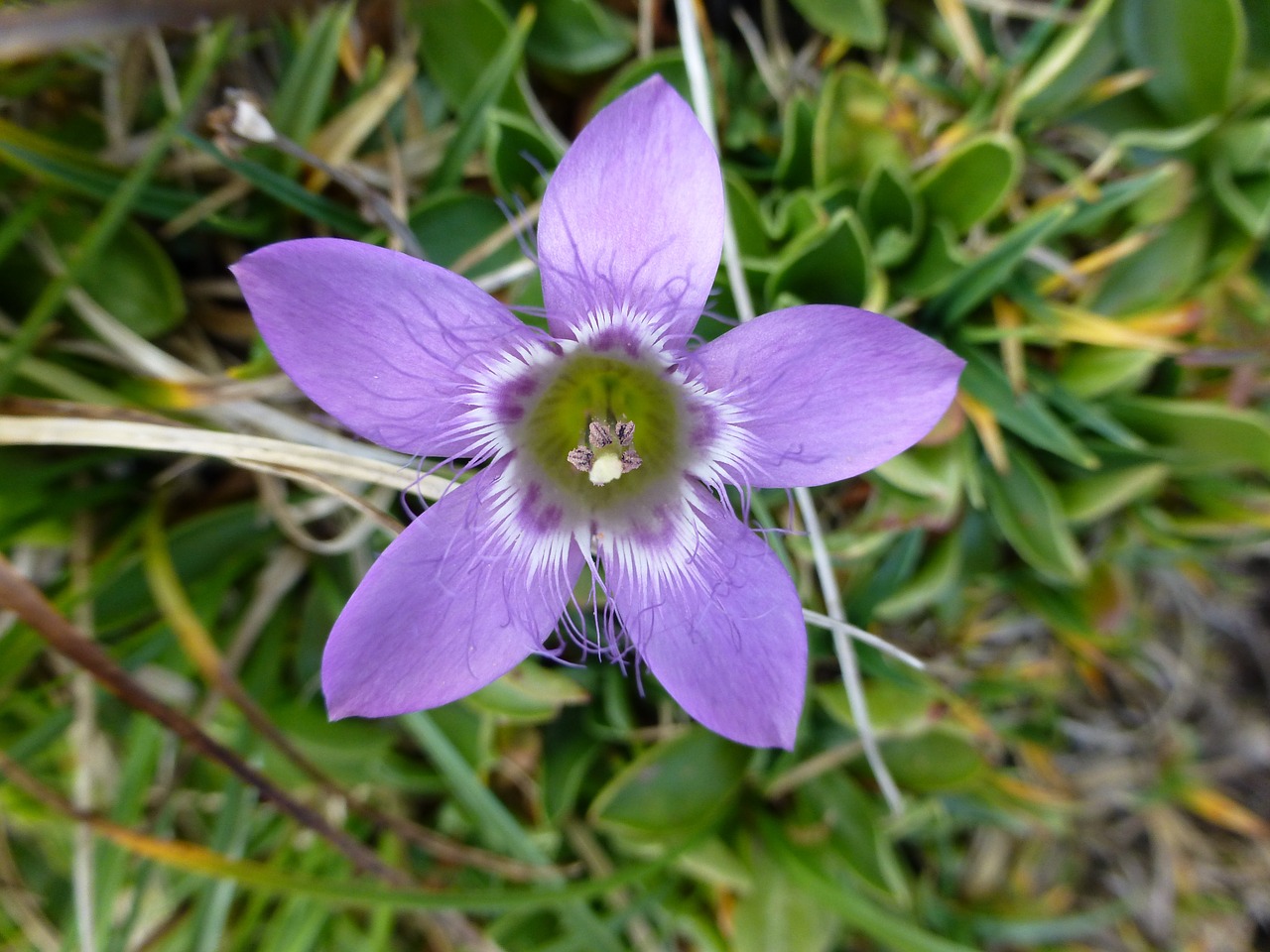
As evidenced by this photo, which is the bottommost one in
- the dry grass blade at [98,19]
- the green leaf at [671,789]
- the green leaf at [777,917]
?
the green leaf at [777,917]

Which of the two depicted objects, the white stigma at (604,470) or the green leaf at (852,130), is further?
the green leaf at (852,130)

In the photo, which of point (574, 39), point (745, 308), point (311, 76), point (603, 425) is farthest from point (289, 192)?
point (745, 308)

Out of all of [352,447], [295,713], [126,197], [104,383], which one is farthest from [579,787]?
[126,197]

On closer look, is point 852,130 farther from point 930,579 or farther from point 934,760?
point 934,760

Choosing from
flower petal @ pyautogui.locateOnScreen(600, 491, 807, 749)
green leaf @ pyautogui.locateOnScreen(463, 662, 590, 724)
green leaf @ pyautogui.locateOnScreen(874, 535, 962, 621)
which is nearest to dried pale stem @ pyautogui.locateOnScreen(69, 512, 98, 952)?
green leaf @ pyautogui.locateOnScreen(463, 662, 590, 724)

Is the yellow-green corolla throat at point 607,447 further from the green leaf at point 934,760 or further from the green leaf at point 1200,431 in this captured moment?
the green leaf at point 1200,431

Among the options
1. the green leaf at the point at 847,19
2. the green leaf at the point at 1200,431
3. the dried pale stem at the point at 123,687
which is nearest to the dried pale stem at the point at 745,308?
the green leaf at the point at 847,19

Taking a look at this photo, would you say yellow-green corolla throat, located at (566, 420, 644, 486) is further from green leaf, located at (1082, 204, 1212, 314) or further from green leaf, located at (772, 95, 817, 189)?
green leaf, located at (1082, 204, 1212, 314)

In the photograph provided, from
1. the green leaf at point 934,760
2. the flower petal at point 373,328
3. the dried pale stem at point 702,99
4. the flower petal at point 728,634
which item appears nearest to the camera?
the flower petal at point 373,328

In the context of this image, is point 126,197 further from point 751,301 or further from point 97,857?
point 97,857
